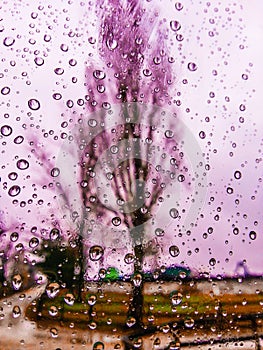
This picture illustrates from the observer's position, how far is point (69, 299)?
1.29 meters

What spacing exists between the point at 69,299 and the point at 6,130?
643 millimetres

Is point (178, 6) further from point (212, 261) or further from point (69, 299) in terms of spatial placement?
point (69, 299)

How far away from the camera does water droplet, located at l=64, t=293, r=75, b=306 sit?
129 cm

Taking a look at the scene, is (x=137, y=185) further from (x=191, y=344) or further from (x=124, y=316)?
(x=191, y=344)

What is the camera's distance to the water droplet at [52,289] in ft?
4.19

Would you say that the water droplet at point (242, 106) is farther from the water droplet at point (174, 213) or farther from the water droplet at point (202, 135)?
the water droplet at point (174, 213)

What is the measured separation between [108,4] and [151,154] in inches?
28.2

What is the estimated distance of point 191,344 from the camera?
1437 mm

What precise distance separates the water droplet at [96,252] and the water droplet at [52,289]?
160 millimetres

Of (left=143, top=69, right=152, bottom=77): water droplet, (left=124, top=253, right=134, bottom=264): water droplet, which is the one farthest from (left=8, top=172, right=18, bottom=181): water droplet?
(left=143, top=69, right=152, bottom=77): water droplet

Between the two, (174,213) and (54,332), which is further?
(174,213)

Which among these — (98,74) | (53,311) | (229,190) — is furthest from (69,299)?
(98,74)

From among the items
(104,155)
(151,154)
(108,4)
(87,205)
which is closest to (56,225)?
(87,205)

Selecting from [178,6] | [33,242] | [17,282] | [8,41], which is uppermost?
[178,6]
